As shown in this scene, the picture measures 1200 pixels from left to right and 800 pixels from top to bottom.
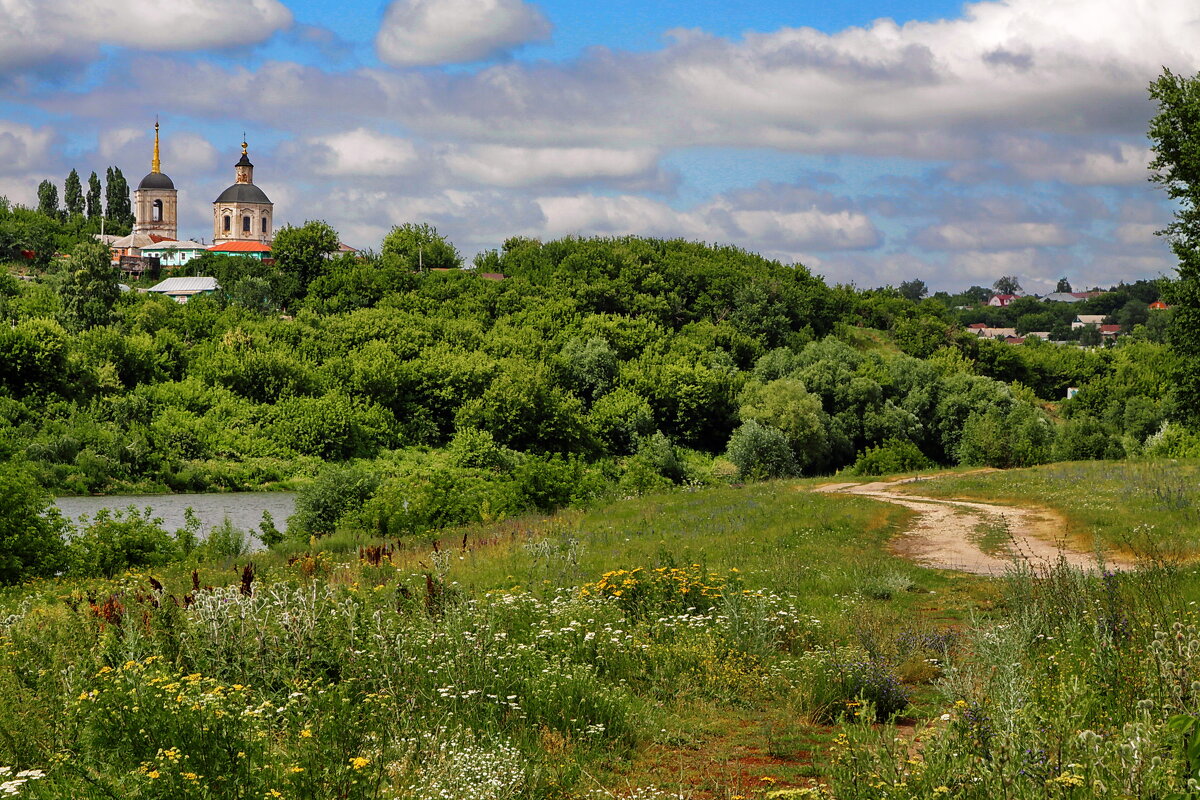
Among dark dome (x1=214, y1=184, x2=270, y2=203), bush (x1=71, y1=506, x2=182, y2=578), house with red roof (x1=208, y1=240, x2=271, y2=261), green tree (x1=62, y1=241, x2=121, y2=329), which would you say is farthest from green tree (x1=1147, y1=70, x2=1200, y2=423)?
dark dome (x1=214, y1=184, x2=270, y2=203)

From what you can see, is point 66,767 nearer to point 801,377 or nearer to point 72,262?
point 801,377

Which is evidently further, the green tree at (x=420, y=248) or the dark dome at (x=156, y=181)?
the dark dome at (x=156, y=181)

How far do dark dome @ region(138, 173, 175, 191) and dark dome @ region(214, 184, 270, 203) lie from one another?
30.0m

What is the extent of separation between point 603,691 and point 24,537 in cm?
1458

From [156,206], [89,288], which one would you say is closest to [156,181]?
[156,206]

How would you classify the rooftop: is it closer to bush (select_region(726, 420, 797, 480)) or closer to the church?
the church

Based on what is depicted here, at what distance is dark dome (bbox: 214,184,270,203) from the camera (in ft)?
436

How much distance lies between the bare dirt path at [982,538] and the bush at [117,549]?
43.2 ft

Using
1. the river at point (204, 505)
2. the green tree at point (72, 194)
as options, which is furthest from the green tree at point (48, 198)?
the river at point (204, 505)

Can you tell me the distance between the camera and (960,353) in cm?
8419

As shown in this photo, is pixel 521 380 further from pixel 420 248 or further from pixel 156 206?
pixel 156 206

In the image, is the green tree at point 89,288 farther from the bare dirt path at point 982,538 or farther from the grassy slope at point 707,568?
the bare dirt path at point 982,538

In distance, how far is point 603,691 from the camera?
8297mm

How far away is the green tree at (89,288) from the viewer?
64000 mm
